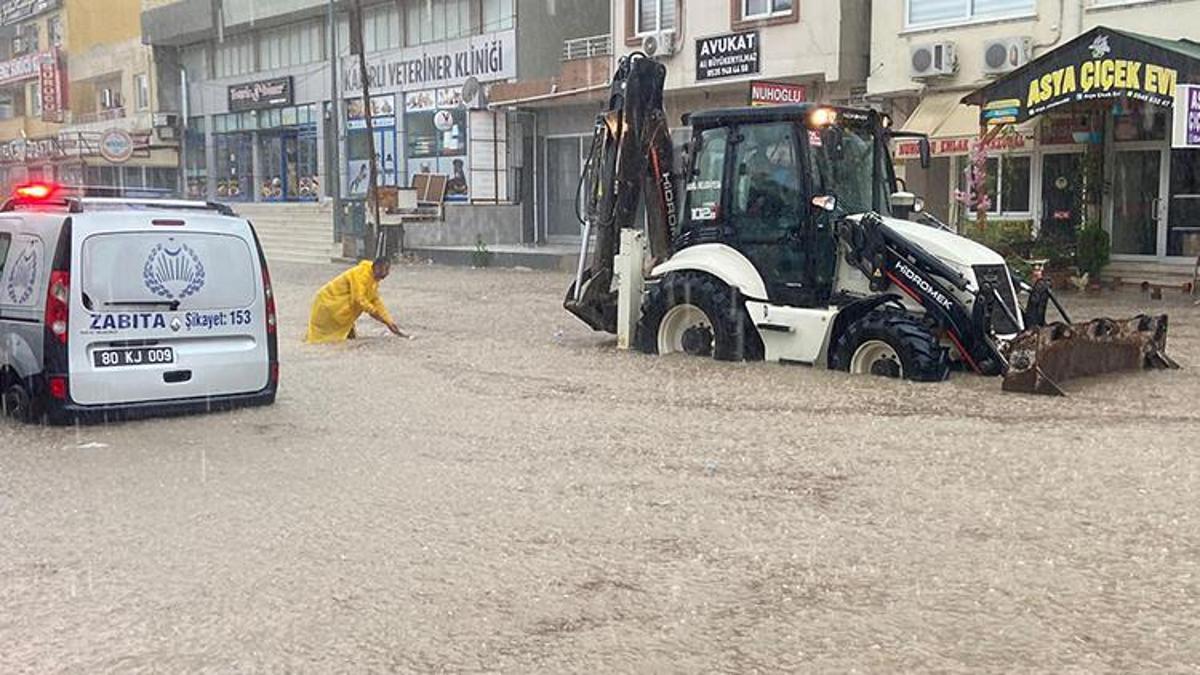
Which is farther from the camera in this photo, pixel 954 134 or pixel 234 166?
pixel 234 166

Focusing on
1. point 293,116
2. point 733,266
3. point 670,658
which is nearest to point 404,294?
point 733,266

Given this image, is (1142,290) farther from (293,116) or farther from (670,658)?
(293,116)

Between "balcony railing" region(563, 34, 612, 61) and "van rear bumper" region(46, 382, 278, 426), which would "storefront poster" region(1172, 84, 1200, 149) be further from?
"balcony railing" region(563, 34, 612, 61)

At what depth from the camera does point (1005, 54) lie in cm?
2109

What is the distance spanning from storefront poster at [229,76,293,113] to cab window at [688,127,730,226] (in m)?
37.1

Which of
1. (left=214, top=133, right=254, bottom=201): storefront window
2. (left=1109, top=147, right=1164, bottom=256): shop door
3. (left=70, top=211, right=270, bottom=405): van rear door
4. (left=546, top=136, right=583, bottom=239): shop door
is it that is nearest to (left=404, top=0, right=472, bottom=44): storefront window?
(left=546, top=136, right=583, bottom=239): shop door

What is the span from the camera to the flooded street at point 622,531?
4.89 meters

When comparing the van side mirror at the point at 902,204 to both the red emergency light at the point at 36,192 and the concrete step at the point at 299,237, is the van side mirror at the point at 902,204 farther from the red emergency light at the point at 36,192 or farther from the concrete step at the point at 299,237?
the concrete step at the point at 299,237

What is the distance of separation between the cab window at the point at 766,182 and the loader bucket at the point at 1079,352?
2.50 metres

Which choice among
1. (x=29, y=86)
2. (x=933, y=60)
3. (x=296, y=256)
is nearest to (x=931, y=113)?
(x=933, y=60)

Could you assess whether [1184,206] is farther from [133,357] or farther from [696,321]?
[133,357]

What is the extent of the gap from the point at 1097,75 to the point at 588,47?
17.5 metres

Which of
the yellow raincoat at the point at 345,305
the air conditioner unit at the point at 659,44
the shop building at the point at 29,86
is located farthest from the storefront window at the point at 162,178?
the yellow raincoat at the point at 345,305

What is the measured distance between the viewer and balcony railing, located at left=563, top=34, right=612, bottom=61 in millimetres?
31516
